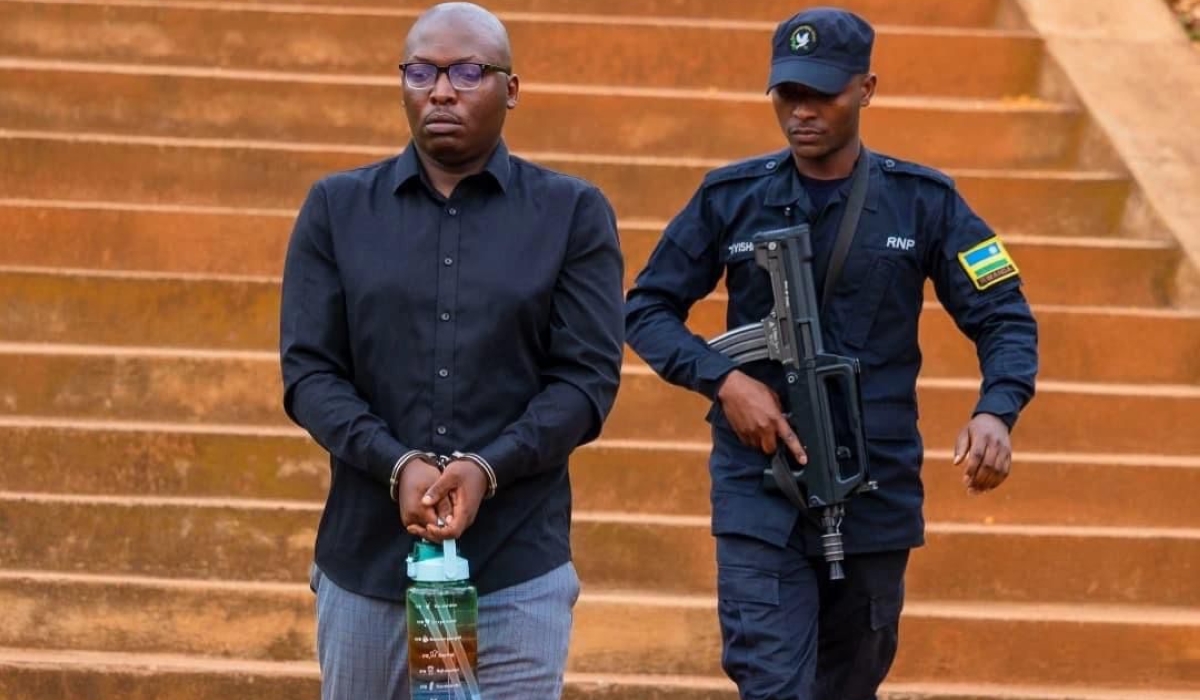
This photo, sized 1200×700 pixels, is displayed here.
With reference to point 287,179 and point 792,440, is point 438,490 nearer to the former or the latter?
point 792,440

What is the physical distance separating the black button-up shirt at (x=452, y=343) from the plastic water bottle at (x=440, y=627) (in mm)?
103

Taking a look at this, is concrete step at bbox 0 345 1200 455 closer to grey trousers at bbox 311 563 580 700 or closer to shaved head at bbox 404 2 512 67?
grey trousers at bbox 311 563 580 700

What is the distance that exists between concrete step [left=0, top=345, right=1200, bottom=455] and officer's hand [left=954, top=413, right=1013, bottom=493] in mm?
2689

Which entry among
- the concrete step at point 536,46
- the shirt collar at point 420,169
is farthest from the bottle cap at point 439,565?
the concrete step at point 536,46

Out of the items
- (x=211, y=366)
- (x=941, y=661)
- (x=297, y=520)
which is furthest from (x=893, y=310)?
(x=211, y=366)

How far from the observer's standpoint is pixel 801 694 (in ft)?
17.0

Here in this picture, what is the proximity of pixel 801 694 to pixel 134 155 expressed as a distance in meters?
4.70

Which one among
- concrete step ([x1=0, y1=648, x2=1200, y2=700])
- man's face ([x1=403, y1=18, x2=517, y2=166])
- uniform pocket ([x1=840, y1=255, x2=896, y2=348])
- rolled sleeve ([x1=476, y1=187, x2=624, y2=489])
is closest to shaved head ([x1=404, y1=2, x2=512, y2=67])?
man's face ([x1=403, y1=18, x2=517, y2=166])

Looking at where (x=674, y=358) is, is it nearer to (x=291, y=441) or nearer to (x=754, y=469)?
(x=754, y=469)

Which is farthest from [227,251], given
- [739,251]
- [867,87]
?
[867,87]

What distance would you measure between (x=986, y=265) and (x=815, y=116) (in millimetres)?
560

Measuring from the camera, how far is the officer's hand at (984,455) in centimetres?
506

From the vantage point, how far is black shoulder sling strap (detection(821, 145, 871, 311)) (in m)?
5.25

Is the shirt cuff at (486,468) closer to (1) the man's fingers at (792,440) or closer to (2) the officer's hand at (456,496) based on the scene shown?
(2) the officer's hand at (456,496)
